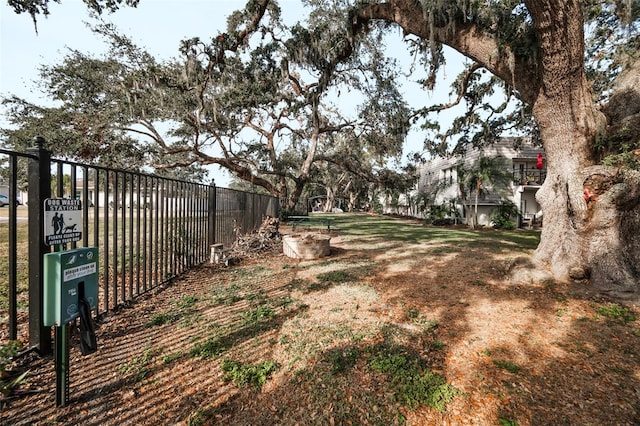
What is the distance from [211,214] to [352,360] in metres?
5.35

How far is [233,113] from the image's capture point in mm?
16047

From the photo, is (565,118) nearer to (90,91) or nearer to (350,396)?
(350,396)

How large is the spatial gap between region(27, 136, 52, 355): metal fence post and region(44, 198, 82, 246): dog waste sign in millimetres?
368

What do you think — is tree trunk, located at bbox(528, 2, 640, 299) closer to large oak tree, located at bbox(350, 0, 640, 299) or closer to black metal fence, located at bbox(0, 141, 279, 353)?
large oak tree, located at bbox(350, 0, 640, 299)

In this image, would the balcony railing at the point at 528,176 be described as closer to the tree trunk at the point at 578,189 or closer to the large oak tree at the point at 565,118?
the large oak tree at the point at 565,118

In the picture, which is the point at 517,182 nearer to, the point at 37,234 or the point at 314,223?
the point at 314,223

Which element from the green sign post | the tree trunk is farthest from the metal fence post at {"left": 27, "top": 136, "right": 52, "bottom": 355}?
the tree trunk

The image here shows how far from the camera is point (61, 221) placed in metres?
2.20

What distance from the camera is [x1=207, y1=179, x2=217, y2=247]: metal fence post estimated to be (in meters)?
6.77

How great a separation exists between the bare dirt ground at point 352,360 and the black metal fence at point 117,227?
496 mm

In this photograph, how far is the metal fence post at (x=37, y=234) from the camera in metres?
2.40

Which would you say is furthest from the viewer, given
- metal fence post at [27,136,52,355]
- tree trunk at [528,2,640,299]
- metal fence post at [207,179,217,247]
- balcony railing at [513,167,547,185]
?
balcony railing at [513,167,547,185]

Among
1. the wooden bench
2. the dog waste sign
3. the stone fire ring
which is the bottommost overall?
the stone fire ring

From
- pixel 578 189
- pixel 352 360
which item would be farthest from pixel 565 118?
pixel 352 360
